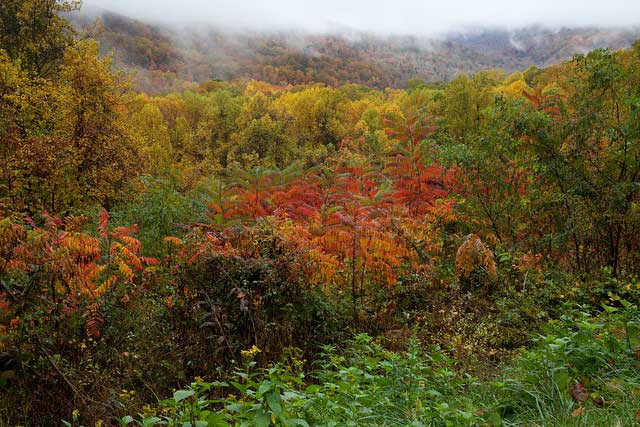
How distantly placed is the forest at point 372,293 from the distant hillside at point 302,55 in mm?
77939

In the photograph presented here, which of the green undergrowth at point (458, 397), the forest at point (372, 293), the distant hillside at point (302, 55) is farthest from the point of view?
the distant hillside at point (302, 55)

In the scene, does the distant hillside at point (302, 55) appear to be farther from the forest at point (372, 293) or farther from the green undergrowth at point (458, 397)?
the green undergrowth at point (458, 397)

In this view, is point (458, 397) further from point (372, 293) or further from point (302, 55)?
point (302, 55)

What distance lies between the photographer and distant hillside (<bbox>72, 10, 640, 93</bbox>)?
108m

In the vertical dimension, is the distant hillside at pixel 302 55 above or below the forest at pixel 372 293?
above

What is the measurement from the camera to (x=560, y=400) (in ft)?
8.66

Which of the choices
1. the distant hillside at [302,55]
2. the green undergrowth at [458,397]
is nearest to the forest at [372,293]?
the green undergrowth at [458,397]

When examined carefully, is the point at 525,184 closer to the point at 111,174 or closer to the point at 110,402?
the point at 110,402

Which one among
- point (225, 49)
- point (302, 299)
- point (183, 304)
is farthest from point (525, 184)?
point (225, 49)

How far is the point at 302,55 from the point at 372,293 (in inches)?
5018

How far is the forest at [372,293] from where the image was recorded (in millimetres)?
2861

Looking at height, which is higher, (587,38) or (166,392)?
(587,38)

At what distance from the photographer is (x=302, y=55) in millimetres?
124188

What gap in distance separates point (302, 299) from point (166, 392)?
5.26 ft
